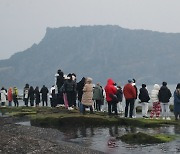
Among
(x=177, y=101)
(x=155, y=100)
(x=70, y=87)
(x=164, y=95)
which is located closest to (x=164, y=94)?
(x=164, y=95)

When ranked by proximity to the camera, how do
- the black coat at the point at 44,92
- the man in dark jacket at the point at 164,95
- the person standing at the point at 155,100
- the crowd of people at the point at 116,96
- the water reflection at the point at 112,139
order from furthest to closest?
the black coat at the point at 44,92, the person standing at the point at 155,100, the man in dark jacket at the point at 164,95, the crowd of people at the point at 116,96, the water reflection at the point at 112,139

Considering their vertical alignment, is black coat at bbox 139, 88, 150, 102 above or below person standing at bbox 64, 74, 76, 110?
below

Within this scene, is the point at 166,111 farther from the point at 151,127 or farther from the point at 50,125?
the point at 50,125

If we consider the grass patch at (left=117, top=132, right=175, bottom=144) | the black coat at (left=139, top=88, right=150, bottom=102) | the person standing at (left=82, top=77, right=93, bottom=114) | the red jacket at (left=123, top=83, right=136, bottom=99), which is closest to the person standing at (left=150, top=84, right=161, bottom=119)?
the black coat at (left=139, top=88, right=150, bottom=102)

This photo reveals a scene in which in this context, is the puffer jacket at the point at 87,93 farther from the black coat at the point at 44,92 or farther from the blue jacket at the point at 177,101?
the black coat at the point at 44,92

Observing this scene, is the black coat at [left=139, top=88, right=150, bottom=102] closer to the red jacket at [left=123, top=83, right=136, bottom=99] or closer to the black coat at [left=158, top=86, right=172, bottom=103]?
the black coat at [left=158, top=86, right=172, bottom=103]

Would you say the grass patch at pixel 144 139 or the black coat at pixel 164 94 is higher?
the black coat at pixel 164 94

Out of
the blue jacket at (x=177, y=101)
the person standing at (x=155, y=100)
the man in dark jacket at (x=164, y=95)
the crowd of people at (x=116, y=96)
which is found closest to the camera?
the blue jacket at (x=177, y=101)

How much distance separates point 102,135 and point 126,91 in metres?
6.21

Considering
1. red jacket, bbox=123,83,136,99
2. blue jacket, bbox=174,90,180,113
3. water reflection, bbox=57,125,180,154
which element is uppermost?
red jacket, bbox=123,83,136,99

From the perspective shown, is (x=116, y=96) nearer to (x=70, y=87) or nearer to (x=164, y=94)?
Answer: (x=164, y=94)

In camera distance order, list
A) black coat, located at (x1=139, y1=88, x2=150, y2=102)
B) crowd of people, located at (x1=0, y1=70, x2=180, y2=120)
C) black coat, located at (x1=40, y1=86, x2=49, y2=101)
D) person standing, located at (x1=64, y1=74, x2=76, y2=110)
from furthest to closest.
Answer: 1. black coat, located at (x1=40, y1=86, x2=49, y2=101)
2. person standing, located at (x1=64, y1=74, x2=76, y2=110)
3. black coat, located at (x1=139, y1=88, x2=150, y2=102)
4. crowd of people, located at (x1=0, y1=70, x2=180, y2=120)

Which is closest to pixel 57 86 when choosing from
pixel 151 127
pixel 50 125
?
pixel 50 125

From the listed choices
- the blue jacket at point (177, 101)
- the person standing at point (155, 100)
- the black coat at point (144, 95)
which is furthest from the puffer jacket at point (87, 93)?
the blue jacket at point (177, 101)
